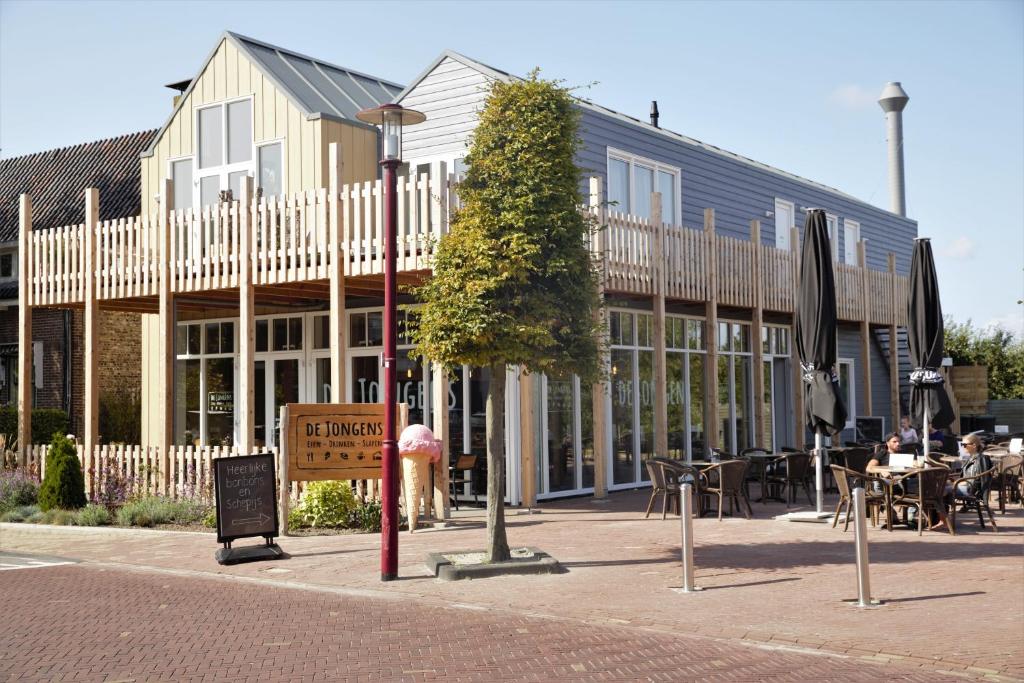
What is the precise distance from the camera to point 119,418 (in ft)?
77.3

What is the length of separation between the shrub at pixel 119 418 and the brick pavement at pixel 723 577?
28.7 feet

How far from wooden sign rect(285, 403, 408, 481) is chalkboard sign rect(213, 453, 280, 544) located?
96 centimetres

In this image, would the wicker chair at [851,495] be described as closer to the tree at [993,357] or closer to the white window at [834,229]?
the white window at [834,229]

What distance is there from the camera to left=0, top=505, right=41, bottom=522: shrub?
15.4 metres

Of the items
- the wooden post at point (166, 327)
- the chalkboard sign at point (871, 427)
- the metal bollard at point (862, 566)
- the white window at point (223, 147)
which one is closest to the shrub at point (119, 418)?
the white window at point (223, 147)

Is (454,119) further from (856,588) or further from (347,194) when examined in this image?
(856,588)

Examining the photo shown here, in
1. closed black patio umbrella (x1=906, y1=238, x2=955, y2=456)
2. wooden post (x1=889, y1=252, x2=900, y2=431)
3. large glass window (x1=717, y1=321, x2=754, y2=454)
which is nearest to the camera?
closed black patio umbrella (x1=906, y1=238, x2=955, y2=456)

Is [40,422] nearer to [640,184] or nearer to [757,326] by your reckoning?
[640,184]

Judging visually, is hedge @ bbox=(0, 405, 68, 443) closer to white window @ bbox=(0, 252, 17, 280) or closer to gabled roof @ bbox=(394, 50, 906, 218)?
white window @ bbox=(0, 252, 17, 280)

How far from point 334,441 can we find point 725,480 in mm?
5236

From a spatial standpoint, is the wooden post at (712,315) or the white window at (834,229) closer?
the wooden post at (712,315)

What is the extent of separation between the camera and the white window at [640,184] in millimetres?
19359

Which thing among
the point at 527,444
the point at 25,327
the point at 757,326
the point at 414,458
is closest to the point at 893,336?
the point at 757,326

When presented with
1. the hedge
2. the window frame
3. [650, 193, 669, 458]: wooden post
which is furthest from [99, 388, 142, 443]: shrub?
[650, 193, 669, 458]: wooden post
